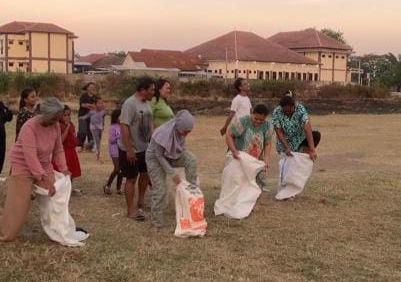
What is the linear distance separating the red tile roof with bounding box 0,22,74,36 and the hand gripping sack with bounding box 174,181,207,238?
62387 millimetres

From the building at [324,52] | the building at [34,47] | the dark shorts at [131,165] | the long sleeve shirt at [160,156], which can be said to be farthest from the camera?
the building at [324,52]

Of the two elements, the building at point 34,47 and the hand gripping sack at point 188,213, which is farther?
the building at point 34,47

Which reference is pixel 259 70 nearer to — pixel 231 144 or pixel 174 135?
pixel 231 144

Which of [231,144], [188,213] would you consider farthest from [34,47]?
[188,213]

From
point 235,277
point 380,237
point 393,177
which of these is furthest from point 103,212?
point 393,177

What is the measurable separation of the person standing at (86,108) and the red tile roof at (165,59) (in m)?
46.5

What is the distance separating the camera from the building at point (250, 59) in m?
63.1

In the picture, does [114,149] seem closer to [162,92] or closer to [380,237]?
[162,92]

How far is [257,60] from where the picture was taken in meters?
63.9

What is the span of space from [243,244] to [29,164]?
216 cm

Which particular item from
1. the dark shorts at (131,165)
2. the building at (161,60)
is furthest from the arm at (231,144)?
the building at (161,60)

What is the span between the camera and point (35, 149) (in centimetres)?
555

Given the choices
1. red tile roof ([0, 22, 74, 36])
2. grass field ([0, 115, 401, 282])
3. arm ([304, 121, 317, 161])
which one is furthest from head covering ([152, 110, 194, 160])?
red tile roof ([0, 22, 74, 36])

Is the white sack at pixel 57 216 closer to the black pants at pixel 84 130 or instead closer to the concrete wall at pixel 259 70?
the black pants at pixel 84 130
